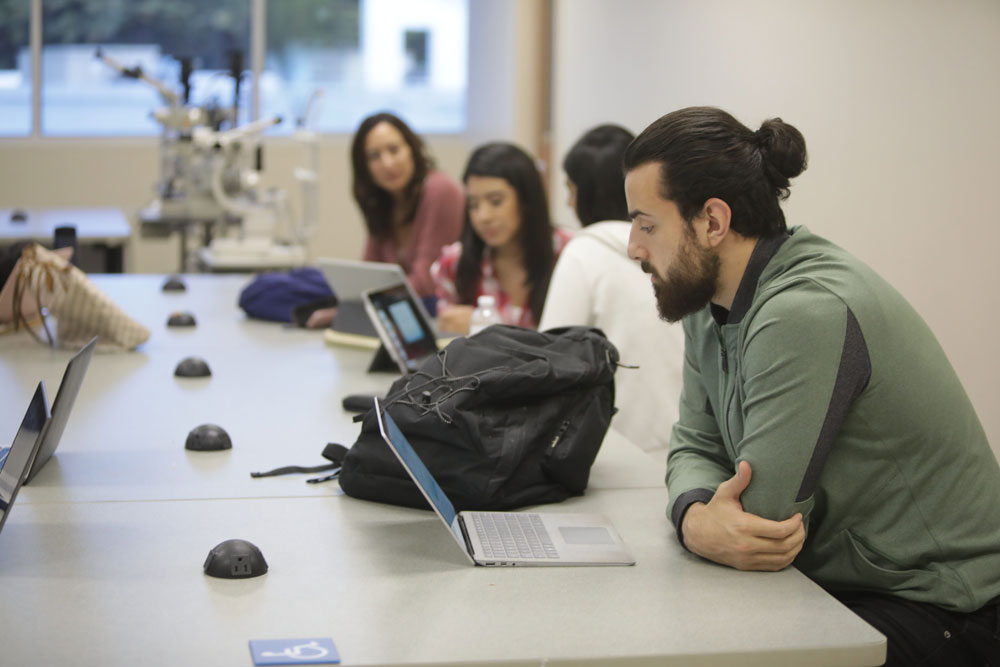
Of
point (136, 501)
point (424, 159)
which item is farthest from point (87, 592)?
point (424, 159)

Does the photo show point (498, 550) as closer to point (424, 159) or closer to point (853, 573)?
point (853, 573)

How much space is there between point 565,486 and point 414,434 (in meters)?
0.26

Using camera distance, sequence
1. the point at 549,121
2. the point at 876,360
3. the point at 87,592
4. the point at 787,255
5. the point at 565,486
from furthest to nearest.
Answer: the point at 549,121 < the point at 565,486 < the point at 787,255 < the point at 876,360 < the point at 87,592

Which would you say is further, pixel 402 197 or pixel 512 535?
pixel 402 197

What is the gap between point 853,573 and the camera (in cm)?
154

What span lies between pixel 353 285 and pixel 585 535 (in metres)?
1.71

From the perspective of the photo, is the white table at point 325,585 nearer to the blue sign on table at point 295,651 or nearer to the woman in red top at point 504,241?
the blue sign on table at point 295,651

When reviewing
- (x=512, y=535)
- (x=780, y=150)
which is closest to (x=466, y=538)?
(x=512, y=535)

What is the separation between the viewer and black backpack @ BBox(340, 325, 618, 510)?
161cm

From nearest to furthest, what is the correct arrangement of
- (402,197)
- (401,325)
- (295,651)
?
1. (295,651)
2. (401,325)
3. (402,197)

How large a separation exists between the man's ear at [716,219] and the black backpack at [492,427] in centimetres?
30

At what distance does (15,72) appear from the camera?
7.46 m

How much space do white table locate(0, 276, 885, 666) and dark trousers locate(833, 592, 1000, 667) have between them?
165 millimetres

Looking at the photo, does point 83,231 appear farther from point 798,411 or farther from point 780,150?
point 798,411
